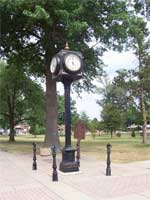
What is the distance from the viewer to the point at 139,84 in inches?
1125

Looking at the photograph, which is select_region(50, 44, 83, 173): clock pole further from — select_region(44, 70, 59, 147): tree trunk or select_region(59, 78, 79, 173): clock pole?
select_region(44, 70, 59, 147): tree trunk

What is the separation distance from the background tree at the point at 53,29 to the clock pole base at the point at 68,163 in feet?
23.3

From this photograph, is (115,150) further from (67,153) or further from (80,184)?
(80,184)

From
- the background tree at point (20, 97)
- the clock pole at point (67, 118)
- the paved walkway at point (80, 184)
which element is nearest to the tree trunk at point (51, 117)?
the paved walkway at point (80, 184)

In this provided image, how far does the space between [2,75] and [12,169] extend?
86.8 ft

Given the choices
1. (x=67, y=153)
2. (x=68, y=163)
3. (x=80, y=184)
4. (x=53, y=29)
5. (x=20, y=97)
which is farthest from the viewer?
(x=20, y=97)

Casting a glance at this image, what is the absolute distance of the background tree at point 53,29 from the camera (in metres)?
18.5

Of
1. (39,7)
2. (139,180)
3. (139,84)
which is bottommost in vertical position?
(139,180)

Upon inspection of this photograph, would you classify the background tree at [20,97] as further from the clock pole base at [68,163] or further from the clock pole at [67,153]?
the clock pole base at [68,163]

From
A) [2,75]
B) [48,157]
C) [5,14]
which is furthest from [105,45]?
[2,75]

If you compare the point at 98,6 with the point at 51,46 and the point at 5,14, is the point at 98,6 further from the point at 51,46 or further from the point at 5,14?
the point at 5,14

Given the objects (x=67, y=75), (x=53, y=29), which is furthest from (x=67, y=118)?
(x=53, y=29)

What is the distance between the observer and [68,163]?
12422 millimetres

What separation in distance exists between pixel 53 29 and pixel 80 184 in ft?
38.1
